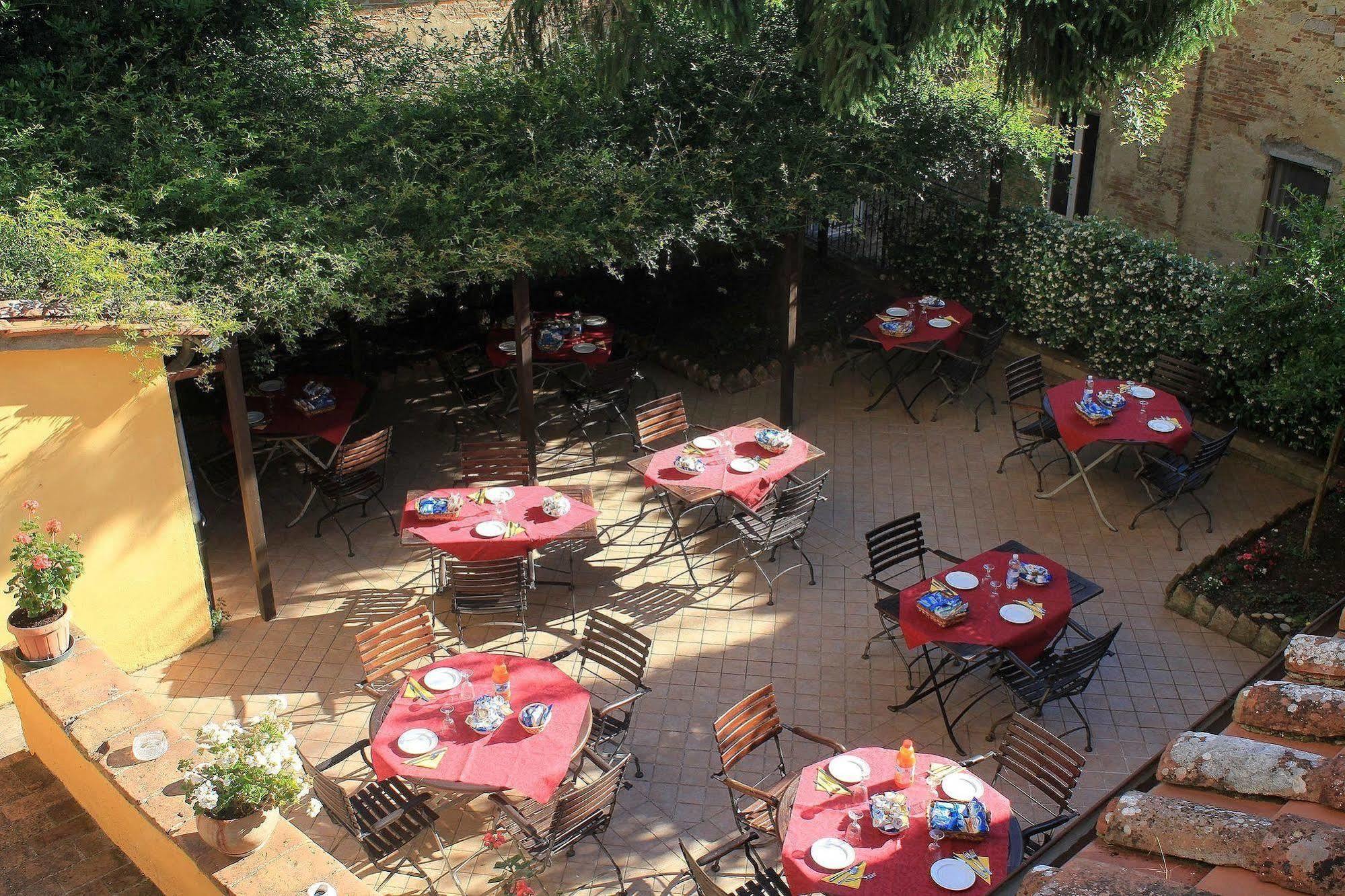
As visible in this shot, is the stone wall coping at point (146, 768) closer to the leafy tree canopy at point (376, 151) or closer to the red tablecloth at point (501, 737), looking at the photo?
the red tablecloth at point (501, 737)

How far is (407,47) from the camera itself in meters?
12.0

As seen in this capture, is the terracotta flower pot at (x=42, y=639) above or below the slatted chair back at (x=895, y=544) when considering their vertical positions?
above

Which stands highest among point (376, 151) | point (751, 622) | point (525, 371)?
point (376, 151)

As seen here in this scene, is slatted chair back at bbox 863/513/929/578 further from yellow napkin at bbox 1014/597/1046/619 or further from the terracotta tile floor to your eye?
yellow napkin at bbox 1014/597/1046/619

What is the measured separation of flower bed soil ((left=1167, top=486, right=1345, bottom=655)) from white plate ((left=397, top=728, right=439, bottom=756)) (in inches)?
227

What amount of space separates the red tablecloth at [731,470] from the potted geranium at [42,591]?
4347 millimetres

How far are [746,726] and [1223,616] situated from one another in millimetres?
4140

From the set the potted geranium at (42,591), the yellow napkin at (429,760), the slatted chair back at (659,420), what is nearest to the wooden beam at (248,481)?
the potted geranium at (42,591)

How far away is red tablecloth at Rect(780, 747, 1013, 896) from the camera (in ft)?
18.9

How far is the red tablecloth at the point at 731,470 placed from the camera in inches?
377

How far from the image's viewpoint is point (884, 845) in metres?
5.98

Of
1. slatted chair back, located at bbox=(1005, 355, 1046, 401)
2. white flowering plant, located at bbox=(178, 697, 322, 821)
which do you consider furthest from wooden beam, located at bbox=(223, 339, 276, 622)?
slatted chair back, located at bbox=(1005, 355, 1046, 401)

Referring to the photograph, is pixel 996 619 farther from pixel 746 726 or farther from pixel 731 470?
pixel 731 470

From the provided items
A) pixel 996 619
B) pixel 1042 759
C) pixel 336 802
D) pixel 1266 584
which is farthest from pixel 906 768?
pixel 1266 584
